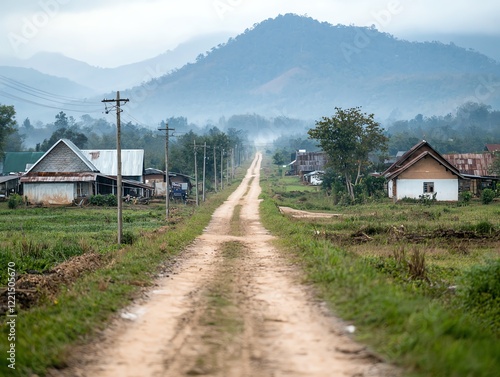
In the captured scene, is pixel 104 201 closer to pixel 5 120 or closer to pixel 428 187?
pixel 428 187

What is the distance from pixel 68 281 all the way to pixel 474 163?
52.3 m

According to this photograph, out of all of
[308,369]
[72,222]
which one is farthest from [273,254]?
[72,222]

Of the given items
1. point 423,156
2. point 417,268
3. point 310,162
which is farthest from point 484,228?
point 310,162

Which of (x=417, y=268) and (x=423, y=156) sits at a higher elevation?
(x=423, y=156)

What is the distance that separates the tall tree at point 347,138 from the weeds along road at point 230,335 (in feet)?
141

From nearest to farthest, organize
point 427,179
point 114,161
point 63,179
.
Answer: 1. point 427,179
2. point 63,179
3. point 114,161

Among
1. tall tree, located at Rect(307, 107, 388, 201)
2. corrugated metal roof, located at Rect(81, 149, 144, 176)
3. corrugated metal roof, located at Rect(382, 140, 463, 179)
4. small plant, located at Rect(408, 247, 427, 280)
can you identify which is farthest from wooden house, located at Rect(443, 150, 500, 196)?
small plant, located at Rect(408, 247, 427, 280)

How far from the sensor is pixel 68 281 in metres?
15.2

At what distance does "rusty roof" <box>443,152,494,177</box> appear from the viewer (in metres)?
60.2

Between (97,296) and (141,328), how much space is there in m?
2.13

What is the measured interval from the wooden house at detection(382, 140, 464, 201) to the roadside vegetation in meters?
24.3

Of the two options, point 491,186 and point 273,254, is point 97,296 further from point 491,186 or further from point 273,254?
point 491,186

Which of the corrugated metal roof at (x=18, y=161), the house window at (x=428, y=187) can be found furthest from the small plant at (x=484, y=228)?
the corrugated metal roof at (x=18, y=161)

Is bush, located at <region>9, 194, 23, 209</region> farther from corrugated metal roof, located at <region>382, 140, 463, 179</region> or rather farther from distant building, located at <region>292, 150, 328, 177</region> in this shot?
distant building, located at <region>292, 150, 328, 177</region>
